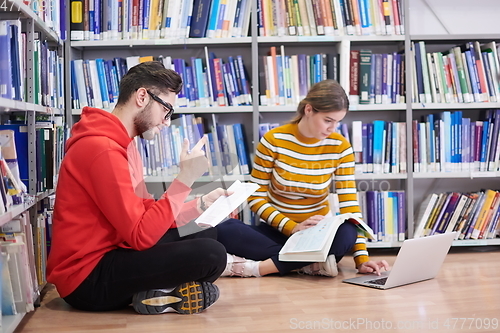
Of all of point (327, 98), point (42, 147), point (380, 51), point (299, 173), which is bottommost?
point (299, 173)

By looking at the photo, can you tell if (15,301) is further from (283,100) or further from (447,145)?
(447,145)

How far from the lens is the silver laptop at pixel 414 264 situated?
86.8 inches

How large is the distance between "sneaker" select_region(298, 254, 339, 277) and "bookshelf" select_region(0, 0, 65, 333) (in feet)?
3.70

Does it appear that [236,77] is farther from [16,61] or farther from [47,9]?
[16,61]

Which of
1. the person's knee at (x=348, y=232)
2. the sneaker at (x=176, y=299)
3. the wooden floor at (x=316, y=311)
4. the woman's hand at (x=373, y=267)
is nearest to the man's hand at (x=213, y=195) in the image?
the sneaker at (x=176, y=299)

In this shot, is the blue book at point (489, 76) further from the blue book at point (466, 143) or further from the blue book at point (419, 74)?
the blue book at point (419, 74)

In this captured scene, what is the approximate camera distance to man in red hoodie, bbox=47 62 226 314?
1.75m

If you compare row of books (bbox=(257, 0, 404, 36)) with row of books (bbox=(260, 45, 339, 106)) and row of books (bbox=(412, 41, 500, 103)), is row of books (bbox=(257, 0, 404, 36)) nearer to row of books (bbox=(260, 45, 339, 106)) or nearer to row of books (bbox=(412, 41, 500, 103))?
row of books (bbox=(260, 45, 339, 106))

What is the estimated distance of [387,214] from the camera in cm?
313

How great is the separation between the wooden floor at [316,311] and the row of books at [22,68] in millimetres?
763

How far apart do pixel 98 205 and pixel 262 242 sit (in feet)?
3.19

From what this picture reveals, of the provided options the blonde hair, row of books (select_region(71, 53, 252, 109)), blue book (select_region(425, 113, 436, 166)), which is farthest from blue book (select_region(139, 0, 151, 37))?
blue book (select_region(425, 113, 436, 166))

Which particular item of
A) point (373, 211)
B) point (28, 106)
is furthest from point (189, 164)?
point (373, 211)

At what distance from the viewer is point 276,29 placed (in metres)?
3.06
